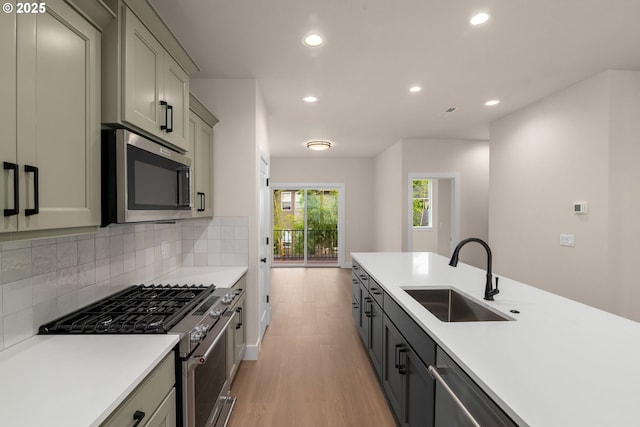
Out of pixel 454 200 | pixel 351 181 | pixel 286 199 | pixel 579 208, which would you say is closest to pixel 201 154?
pixel 579 208

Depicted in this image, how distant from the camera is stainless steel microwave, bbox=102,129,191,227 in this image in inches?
50.6

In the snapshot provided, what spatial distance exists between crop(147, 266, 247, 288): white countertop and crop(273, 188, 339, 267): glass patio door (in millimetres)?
4672

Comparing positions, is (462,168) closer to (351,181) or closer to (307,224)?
(351,181)

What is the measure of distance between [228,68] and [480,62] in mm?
2236

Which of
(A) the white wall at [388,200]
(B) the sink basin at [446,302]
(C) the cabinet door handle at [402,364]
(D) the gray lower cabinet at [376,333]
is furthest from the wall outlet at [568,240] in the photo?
(C) the cabinet door handle at [402,364]

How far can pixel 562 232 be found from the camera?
3393 mm

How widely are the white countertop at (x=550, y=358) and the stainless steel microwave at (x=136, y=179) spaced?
141 cm

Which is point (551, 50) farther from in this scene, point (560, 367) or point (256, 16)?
point (560, 367)

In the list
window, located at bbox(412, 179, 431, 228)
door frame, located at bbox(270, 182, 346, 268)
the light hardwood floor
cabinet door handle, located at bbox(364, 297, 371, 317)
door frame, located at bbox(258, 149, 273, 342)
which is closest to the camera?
Answer: the light hardwood floor

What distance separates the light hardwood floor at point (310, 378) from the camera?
83.5 inches

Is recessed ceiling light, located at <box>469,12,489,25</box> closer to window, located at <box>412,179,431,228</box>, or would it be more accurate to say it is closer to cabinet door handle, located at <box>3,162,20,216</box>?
cabinet door handle, located at <box>3,162,20,216</box>

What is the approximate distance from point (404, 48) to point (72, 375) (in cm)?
277

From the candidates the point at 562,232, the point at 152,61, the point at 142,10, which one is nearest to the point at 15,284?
the point at 152,61

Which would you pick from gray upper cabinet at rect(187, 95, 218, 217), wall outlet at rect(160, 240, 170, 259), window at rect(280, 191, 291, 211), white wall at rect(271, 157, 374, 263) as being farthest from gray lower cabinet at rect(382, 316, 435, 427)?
window at rect(280, 191, 291, 211)
